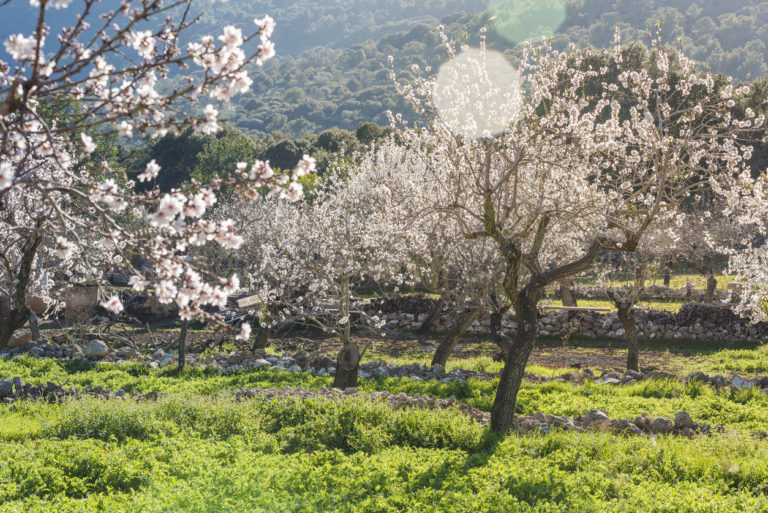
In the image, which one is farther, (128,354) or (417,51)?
(417,51)

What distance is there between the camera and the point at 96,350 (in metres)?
15.0

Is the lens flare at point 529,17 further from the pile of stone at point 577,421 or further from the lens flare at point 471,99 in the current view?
the pile of stone at point 577,421

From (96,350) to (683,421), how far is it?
1360 cm

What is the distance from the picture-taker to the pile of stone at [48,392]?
35.6 ft

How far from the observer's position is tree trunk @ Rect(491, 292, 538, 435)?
843 centimetres

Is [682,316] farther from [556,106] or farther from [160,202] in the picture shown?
[160,202]

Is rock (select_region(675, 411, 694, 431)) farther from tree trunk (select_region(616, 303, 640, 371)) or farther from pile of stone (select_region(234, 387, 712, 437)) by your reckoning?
tree trunk (select_region(616, 303, 640, 371))

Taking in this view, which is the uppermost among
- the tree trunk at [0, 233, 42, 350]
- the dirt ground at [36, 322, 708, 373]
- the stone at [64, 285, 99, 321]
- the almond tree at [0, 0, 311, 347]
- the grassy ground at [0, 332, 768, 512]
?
the almond tree at [0, 0, 311, 347]

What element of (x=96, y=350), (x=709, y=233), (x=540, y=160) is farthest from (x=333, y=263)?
(x=709, y=233)

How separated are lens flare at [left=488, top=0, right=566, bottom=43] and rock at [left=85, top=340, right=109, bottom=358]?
101220 millimetres

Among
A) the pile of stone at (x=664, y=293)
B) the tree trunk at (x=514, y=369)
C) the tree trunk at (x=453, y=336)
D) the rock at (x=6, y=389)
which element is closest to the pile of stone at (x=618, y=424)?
the tree trunk at (x=514, y=369)

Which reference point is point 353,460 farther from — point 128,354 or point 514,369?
point 128,354

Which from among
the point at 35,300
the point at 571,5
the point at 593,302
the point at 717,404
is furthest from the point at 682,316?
the point at 571,5

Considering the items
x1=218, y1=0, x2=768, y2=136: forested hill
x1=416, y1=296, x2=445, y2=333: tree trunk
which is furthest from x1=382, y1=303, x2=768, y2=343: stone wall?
x1=218, y1=0, x2=768, y2=136: forested hill
